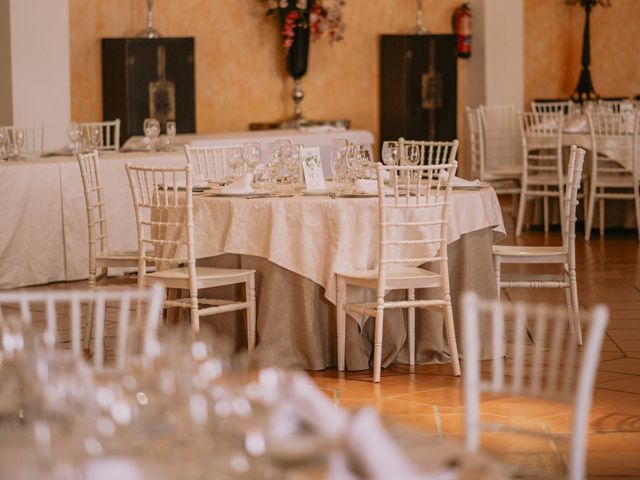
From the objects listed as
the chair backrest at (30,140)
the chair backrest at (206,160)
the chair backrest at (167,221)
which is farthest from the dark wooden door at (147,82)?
the chair backrest at (167,221)

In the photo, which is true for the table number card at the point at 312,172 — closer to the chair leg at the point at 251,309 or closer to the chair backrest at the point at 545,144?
the chair leg at the point at 251,309

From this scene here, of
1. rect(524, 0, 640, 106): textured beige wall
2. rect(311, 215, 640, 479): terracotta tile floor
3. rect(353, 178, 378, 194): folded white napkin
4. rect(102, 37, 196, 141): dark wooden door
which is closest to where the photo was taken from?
rect(311, 215, 640, 479): terracotta tile floor

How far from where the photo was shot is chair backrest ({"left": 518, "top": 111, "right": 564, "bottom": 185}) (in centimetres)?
996

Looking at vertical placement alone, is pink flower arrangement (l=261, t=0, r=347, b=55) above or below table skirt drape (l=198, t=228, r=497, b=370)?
above

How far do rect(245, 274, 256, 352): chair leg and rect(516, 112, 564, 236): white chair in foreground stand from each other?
4554 mm

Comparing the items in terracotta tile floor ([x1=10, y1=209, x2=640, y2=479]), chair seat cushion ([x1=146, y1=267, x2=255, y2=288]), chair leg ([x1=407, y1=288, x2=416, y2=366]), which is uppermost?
chair seat cushion ([x1=146, y1=267, x2=255, y2=288])

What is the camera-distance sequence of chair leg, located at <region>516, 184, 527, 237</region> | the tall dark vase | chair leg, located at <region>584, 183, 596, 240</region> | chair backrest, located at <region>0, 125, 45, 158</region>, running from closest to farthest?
chair backrest, located at <region>0, 125, 45, 158</region>
chair leg, located at <region>584, 183, 596, 240</region>
chair leg, located at <region>516, 184, 527, 237</region>
the tall dark vase

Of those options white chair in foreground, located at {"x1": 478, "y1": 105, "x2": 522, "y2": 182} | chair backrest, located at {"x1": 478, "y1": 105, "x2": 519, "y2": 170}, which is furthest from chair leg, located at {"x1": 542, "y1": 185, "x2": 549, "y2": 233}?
chair backrest, located at {"x1": 478, "y1": 105, "x2": 519, "y2": 170}

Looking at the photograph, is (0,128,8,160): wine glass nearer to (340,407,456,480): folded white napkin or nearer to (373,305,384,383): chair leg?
(373,305,384,383): chair leg

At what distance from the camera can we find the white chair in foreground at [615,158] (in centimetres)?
979

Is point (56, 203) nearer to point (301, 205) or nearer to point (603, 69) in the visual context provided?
point (301, 205)

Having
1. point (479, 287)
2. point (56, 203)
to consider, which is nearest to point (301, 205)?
point (479, 287)

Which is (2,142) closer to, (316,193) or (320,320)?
(316,193)

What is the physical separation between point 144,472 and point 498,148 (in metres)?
11.0
